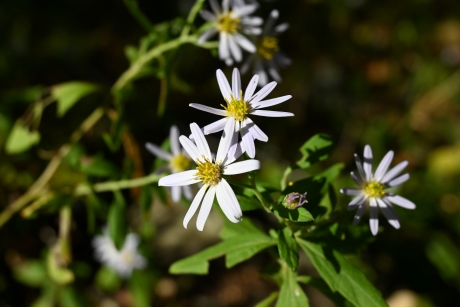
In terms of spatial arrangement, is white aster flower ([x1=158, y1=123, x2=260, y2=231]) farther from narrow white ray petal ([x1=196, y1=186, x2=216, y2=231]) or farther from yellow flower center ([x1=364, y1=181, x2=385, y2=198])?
yellow flower center ([x1=364, y1=181, x2=385, y2=198])

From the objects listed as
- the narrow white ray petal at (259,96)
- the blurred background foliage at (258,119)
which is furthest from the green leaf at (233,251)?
the blurred background foliage at (258,119)

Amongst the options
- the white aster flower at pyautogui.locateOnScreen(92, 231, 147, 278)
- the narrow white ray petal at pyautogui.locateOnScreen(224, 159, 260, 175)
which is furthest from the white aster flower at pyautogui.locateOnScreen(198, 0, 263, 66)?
the white aster flower at pyautogui.locateOnScreen(92, 231, 147, 278)

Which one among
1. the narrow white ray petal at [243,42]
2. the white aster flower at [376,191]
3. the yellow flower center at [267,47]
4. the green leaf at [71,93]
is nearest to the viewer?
the white aster flower at [376,191]

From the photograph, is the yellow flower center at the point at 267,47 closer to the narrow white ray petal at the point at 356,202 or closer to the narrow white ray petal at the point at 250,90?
the narrow white ray petal at the point at 250,90

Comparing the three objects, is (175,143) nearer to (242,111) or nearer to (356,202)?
(242,111)

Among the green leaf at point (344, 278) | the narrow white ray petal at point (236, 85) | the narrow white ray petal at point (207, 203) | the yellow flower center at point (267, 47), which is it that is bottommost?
the green leaf at point (344, 278)

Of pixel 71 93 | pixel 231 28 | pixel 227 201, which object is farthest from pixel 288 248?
pixel 71 93
